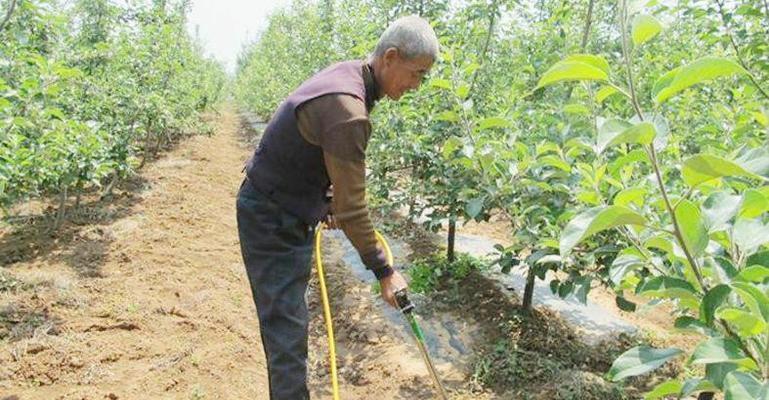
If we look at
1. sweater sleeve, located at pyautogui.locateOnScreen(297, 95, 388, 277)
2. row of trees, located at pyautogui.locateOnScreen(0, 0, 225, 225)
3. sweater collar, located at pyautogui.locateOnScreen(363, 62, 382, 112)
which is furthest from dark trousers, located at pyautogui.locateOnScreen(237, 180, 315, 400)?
row of trees, located at pyautogui.locateOnScreen(0, 0, 225, 225)

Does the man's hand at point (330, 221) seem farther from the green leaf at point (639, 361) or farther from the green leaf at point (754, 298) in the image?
the green leaf at point (754, 298)

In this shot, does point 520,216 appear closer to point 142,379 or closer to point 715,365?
point 715,365

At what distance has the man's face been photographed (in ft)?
7.43

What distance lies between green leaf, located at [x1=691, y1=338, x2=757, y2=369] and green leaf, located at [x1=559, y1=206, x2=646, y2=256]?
0.24m

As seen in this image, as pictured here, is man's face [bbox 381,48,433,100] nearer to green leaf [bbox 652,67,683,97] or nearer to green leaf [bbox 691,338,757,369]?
green leaf [bbox 652,67,683,97]

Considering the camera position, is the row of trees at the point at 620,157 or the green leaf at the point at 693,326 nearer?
the row of trees at the point at 620,157

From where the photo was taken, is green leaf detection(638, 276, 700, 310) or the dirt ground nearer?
green leaf detection(638, 276, 700, 310)

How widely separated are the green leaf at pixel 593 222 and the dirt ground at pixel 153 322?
8.46 ft

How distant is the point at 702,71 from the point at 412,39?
4.70 ft

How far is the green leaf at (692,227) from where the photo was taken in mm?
1054

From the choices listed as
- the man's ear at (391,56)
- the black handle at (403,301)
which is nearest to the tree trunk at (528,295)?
the black handle at (403,301)

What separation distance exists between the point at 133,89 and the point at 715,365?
8682 mm

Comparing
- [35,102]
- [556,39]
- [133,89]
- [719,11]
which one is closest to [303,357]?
[556,39]

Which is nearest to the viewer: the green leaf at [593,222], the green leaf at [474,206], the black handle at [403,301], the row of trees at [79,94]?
the green leaf at [593,222]
